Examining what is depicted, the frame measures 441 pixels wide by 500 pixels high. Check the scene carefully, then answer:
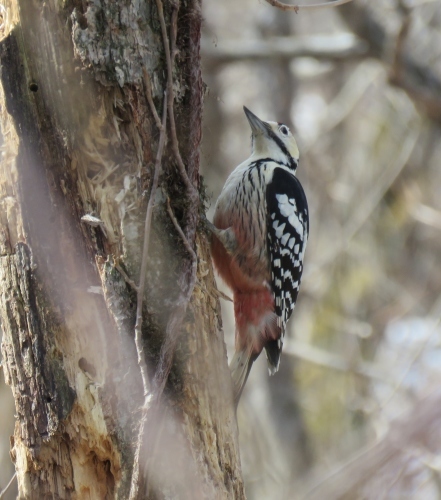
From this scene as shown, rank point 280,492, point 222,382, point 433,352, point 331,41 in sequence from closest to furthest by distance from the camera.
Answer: point 222,382 → point 433,352 → point 331,41 → point 280,492

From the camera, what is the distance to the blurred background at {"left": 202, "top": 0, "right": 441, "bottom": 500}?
819 cm

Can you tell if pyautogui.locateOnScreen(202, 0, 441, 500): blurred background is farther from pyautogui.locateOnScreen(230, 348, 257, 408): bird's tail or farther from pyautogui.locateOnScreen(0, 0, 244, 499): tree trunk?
pyautogui.locateOnScreen(0, 0, 244, 499): tree trunk

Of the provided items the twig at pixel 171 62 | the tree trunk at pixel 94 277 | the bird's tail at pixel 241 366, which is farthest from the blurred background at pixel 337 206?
the tree trunk at pixel 94 277

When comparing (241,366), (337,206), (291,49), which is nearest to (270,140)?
(241,366)

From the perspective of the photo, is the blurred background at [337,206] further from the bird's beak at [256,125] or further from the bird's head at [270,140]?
the bird's beak at [256,125]

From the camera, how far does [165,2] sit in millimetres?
3068

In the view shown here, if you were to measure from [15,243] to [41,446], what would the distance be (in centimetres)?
81

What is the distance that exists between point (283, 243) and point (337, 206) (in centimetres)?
516

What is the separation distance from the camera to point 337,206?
31.1 feet

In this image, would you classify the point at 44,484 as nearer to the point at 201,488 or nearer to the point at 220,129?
the point at 201,488

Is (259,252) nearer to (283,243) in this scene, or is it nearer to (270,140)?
(283,243)

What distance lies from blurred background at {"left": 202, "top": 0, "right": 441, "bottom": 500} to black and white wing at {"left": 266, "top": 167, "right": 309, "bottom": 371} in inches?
127

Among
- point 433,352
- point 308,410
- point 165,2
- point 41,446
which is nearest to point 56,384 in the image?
point 41,446

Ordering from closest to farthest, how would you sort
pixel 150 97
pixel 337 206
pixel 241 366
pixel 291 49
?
pixel 150 97 → pixel 241 366 → pixel 291 49 → pixel 337 206
